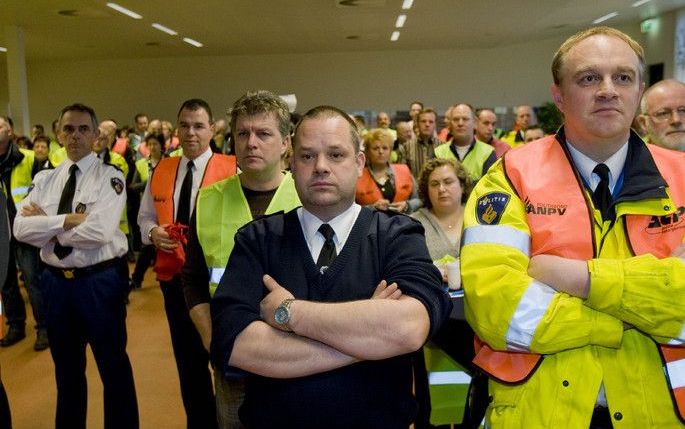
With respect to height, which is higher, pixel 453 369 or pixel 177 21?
pixel 177 21

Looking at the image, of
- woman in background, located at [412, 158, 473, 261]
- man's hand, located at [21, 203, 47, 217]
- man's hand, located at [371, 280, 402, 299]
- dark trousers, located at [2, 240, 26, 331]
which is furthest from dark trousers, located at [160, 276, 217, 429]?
dark trousers, located at [2, 240, 26, 331]

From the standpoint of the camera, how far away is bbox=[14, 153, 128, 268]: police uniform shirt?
2.95 metres

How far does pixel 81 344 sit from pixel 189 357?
55 cm

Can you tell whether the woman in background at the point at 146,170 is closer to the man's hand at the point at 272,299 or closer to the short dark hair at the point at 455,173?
the short dark hair at the point at 455,173

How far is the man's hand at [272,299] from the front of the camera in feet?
5.06

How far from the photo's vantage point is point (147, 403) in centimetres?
380

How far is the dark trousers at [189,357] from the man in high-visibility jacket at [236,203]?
27.6 inches

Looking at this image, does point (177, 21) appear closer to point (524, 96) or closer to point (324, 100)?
point (324, 100)

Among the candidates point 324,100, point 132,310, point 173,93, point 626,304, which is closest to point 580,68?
point 626,304

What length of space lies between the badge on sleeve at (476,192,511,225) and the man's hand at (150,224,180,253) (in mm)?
1726

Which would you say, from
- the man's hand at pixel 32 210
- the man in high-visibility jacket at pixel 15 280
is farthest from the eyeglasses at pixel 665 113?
the man in high-visibility jacket at pixel 15 280

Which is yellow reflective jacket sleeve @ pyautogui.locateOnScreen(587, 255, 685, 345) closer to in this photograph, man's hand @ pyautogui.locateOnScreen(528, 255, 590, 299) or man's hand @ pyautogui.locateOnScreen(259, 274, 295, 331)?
man's hand @ pyautogui.locateOnScreen(528, 255, 590, 299)

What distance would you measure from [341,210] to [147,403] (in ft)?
8.79

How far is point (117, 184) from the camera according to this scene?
319cm
